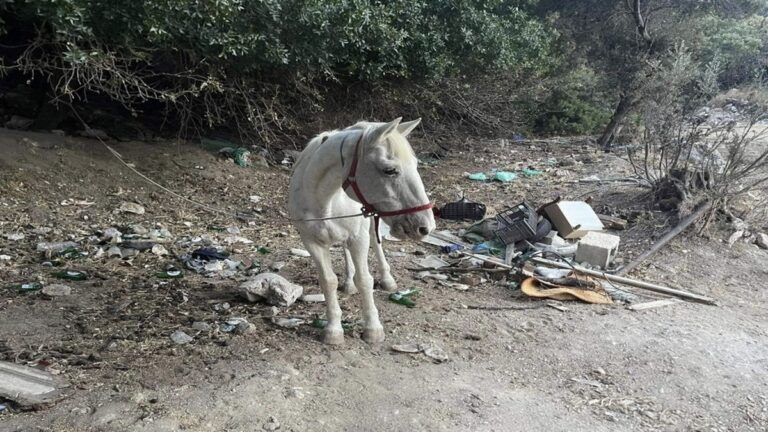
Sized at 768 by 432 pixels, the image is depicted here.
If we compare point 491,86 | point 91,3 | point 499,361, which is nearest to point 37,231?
point 91,3

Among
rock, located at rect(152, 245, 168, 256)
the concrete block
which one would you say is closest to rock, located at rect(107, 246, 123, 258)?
rock, located at rect(152, 245, 168, 256)

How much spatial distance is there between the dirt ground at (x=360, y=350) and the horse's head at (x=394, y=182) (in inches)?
36.7

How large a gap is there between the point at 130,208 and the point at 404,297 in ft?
12.2

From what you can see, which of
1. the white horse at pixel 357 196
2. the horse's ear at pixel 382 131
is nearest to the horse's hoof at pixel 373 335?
the white horse at pixel 357 196

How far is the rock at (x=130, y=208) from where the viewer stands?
6.05 metres

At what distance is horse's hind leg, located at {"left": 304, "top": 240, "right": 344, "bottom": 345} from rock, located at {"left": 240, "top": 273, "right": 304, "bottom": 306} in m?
0.63

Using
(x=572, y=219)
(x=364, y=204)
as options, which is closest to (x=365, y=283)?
(x=364, y=204)

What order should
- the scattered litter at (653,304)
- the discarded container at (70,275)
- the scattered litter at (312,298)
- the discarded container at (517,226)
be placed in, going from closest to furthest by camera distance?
the scattered litter at (312,298)
the discarded container at (70,275)
the scattered litter at (653,304)
the discarded container at (517,226)

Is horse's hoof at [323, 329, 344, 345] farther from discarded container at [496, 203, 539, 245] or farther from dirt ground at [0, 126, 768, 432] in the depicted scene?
discarded container at [496, 203, 539, 245]

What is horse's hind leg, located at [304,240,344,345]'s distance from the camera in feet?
10.8

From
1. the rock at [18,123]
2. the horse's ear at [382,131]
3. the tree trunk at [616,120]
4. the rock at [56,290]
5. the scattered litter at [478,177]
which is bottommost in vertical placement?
the rock at [56,290]

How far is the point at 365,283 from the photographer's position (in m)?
3.34

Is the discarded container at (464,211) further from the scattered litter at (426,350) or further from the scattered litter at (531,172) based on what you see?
the scattered litter at (426,350)

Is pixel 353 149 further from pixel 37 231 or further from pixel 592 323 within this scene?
pixel 37 231
